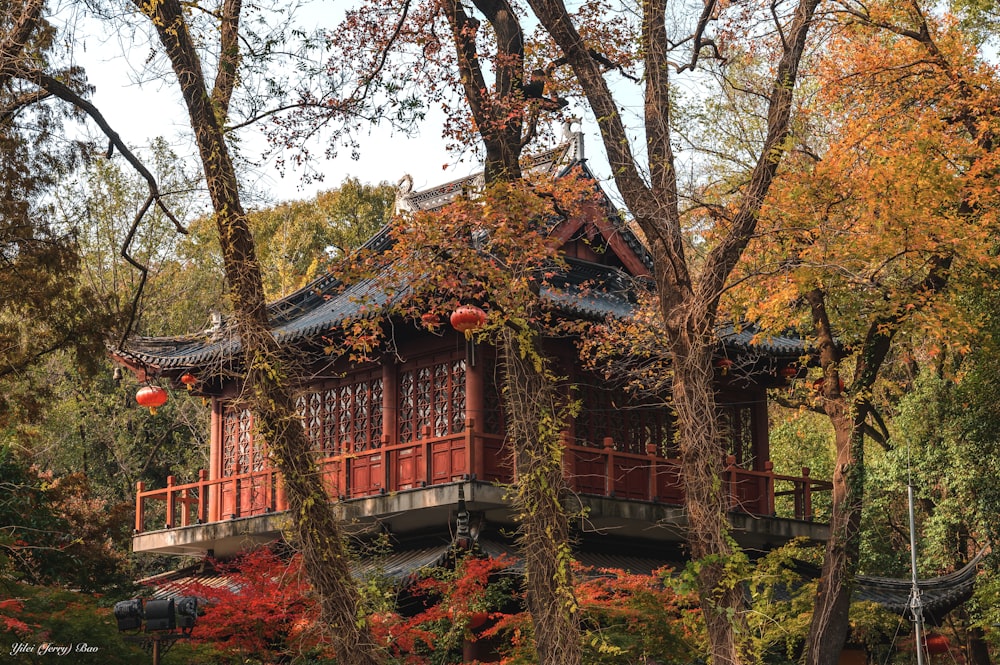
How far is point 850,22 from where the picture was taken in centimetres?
1426

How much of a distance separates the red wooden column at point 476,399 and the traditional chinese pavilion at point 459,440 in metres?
0.02

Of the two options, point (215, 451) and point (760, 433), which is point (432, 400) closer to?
point (215, 451)

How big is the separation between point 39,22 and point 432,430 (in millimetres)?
7284

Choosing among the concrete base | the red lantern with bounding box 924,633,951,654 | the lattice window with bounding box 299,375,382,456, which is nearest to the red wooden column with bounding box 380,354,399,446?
the lattice window with bounding box 299,375,382,456

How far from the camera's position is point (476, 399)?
14.9 m

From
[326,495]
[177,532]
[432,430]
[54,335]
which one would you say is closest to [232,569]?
[177,532]

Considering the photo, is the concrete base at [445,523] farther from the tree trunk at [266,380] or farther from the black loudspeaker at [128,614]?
the tree trunk at [266,380]

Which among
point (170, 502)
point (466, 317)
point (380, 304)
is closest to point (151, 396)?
point (170, 502)

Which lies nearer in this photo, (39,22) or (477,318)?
(39,22)

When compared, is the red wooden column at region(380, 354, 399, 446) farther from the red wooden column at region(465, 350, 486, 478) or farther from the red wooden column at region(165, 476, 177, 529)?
the red wooden column at region(165, 476, 177, 529)

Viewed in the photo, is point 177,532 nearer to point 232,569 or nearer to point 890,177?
point 232,569

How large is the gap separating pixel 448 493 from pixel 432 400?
1.86 metres

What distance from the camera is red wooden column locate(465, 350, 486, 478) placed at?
1457 centimetres

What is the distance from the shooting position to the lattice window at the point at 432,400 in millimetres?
15305
